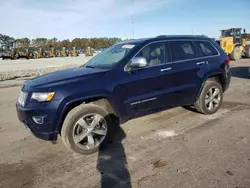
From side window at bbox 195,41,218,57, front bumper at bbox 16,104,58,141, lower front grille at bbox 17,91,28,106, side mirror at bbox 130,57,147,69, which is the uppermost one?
side window at bbox 195,41,218,57

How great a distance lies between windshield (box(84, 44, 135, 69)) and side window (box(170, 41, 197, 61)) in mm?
911

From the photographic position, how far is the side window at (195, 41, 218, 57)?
5262 millimetres

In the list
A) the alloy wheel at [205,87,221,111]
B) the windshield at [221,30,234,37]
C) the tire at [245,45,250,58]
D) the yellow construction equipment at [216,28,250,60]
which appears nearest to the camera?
the alloy wheel at [205,87,221,111]

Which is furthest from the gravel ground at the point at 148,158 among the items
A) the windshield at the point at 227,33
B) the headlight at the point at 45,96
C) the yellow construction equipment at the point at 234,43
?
the windshield at the point at 227,33

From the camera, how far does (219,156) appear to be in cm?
350

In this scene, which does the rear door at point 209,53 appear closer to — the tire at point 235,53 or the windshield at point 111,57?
the windshield at point 111,57

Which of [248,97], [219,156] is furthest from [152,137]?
[248,97]

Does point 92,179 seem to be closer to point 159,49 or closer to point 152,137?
point 152,137

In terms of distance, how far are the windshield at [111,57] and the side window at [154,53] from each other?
27cm

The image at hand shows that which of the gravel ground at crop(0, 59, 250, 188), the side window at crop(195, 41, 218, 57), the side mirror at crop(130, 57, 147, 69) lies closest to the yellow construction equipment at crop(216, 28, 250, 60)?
the side window at crop(195, 41, 218, 57)

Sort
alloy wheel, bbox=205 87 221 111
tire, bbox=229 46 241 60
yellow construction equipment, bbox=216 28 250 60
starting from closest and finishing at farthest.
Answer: alloy wheel, bbox=205 87 221 111, yellow construction equipment, bbox=216 28 250 60, tire, bbox=229 46 241 60

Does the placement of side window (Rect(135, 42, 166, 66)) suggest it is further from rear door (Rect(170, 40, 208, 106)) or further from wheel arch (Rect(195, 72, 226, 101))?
wheel arch (Rect(195, 72, 226, 101))

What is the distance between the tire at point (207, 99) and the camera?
17.3 ft

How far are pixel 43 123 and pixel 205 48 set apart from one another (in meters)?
3.86
